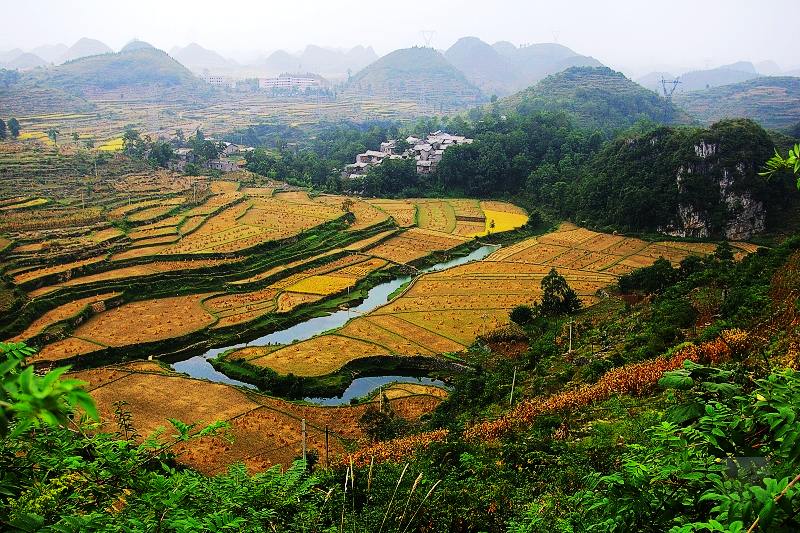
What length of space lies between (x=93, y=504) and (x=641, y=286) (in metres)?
27.8

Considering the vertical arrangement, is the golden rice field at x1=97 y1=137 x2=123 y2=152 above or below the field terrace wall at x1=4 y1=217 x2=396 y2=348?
above

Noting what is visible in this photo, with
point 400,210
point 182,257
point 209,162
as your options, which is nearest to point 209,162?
point 209,162

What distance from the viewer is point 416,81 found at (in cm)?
16150

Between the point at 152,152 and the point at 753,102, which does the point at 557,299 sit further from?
the point at 753,102

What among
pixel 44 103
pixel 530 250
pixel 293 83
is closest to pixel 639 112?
pixel 530 250

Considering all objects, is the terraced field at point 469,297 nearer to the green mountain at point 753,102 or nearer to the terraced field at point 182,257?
the terraced field at point 182,257

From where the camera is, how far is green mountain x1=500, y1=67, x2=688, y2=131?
8738 centimetres

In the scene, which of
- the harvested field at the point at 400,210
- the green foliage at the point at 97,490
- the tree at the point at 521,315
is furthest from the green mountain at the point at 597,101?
the green foliage at the point at 97,490

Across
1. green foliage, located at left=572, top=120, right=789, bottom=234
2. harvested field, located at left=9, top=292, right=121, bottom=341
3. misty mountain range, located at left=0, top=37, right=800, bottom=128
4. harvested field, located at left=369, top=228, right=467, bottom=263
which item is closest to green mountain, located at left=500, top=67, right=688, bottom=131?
misty mountain range, located at left=0, top=37, right=800, bottom=128

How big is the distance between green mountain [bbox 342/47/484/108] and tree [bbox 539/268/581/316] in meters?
119

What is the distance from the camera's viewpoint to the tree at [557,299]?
27844mm

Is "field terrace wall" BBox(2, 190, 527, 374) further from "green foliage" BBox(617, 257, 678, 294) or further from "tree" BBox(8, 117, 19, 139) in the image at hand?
"tree" BBox(8, 117, 19, 139)

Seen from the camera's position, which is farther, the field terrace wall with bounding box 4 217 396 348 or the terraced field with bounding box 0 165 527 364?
the field terrace wall with bounding box 4 217 396 348

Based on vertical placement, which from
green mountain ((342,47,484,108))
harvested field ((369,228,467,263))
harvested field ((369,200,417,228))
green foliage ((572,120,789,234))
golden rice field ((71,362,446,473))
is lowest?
golden rice field ((71,362,446,473))
